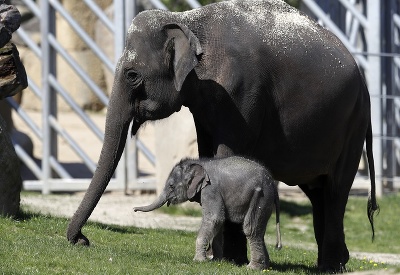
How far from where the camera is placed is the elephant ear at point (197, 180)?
875 centimetres

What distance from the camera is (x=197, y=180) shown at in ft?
28.8

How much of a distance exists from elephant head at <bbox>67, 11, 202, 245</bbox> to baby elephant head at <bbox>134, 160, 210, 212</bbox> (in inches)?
17.0

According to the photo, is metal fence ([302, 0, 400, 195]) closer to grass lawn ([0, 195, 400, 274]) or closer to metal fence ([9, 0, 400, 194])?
metal fence ([9, 0, 400, 194])

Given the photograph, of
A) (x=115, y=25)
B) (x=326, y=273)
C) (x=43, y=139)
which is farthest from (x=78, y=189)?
(x=326, y=273)

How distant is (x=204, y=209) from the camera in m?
8.67

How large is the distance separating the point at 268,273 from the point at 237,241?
74 centimetres

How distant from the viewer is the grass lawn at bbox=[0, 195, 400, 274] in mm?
8406

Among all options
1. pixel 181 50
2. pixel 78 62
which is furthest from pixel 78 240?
pixel 78 62

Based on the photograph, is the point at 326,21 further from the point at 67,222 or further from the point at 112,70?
the point at 67,222

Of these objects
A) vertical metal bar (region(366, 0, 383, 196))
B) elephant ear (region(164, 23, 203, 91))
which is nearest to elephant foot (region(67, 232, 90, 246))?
elephant ear (region(164, 23, 203, 91))

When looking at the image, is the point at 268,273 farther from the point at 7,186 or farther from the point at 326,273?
the point at 7,186

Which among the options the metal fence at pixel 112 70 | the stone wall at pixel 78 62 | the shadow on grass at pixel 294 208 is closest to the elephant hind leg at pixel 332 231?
the shadow on grass at pixel 294 208

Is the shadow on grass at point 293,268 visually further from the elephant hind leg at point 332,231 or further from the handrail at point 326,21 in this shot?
the handrail at point 326,21

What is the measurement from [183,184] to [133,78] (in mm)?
892
